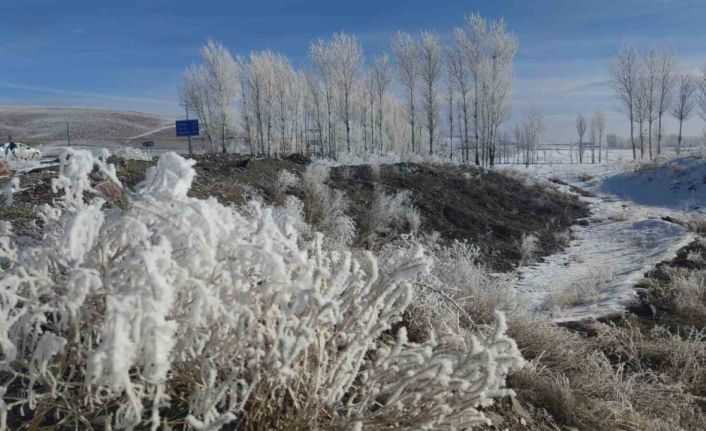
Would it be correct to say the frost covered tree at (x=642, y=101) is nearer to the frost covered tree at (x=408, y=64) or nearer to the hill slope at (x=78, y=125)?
the frost covered tree at (x=408, y=64)

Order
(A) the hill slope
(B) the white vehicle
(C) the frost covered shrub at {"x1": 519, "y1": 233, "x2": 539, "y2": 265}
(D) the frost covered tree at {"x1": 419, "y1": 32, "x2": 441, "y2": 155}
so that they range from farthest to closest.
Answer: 1. (A) the hill slope
2. (D) the frost covered tree at {"x1": 419, "y1": 32, "x2": 441, "y2": 155}
3. (B) the white vehicle
4. (C) the frost covered shrub at {"x1": 519, "y1": 233, "x2": 539, "y2": 265}

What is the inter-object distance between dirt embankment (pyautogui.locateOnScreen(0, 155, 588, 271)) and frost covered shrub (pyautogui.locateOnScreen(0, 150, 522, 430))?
201 inches

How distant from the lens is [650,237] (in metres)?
11.2

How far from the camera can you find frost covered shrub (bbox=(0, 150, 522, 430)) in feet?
3.60

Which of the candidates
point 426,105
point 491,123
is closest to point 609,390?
point 491,123

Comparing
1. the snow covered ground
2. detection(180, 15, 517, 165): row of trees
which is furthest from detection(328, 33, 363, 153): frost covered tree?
the snow covered ground

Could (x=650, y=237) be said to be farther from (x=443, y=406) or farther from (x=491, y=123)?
(x=491, y=123)

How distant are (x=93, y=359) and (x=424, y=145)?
58.0 m

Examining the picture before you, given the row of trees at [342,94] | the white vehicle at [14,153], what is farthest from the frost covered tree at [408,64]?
the white vehicle at [14,153]

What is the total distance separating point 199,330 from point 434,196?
1272 centimetres

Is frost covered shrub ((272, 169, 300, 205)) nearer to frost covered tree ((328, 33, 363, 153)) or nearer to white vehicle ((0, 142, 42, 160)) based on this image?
white vehicle ((0, 142, 42, 160))

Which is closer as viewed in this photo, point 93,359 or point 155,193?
point 93,359

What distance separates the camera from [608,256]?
10008 mm

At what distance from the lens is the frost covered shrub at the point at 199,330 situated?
43.2 inches
